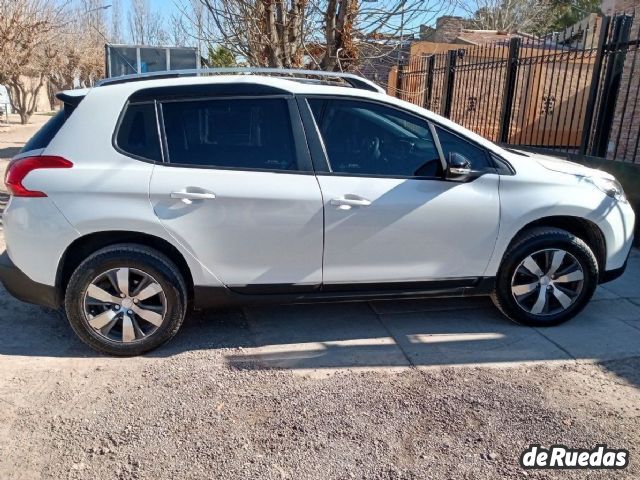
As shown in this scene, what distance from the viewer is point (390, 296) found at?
12.5ft

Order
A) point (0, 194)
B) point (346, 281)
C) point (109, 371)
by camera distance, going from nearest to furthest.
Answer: point (109, 371), point (346, 281), point (0, 194)

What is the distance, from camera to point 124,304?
11.3 feet

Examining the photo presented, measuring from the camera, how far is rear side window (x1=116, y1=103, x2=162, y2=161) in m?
3.39

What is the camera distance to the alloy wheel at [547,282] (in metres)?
3.94

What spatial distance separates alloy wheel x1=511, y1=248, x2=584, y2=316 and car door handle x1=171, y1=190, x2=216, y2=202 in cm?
231

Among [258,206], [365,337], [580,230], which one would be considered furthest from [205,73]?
[580,230]

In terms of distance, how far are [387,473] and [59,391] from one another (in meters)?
1.99

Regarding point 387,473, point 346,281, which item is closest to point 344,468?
point 387,473

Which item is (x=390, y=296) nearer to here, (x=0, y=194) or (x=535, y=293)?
(x=535, y=293)

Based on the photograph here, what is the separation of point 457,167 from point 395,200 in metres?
0.48

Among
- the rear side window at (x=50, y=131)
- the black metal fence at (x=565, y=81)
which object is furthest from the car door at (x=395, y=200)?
the black metal fence at (x=565, y=81)

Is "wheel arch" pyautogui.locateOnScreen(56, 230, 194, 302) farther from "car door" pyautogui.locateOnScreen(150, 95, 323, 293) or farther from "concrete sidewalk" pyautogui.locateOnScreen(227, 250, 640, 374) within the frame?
"concrete sidewalk" pyautogui.locateOnScreen(227, 250, 640, 374)

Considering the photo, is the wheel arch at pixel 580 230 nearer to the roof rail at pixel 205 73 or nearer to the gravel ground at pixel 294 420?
the gravel ground at pixel 294 420

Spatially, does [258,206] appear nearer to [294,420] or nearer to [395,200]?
[395,200]
